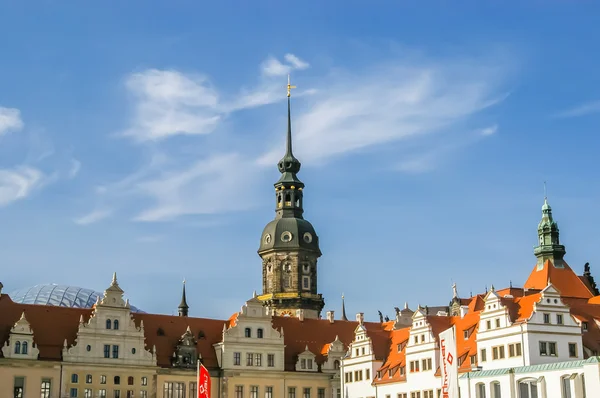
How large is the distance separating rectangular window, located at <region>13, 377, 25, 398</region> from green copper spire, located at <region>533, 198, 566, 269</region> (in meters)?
52.9

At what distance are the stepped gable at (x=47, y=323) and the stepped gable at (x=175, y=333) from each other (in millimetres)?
6213

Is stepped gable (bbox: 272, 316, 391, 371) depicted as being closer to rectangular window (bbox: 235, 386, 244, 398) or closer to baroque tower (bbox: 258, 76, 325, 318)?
rectangular window (bbox: 235, 386, 244, 398)

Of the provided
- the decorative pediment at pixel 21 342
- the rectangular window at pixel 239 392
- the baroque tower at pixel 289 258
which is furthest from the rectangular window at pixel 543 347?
the baroque tower at pixel 289 258

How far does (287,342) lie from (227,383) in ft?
28.5

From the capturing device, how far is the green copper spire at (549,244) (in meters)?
104

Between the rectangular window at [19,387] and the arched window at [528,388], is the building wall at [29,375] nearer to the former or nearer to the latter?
the rectangular window at [19,387]

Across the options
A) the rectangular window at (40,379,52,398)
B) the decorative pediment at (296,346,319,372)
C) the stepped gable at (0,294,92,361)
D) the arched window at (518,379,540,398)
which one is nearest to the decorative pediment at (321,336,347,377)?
the decorative pediment at (296,346,319,372)

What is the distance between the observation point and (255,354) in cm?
9394

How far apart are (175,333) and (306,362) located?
13086 millimetres

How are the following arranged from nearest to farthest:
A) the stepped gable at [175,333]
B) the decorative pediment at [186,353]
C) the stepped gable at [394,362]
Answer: the stepped gable at [394,362] → the decorative pediment at [186,353] → the stepped gable at [175,333]

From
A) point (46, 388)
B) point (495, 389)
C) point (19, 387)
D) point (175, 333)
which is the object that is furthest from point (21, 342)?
point (495, 389)

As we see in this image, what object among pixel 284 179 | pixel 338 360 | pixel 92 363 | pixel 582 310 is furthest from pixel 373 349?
pixel 284 179

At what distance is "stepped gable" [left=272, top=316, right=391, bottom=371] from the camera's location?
96.8 meters

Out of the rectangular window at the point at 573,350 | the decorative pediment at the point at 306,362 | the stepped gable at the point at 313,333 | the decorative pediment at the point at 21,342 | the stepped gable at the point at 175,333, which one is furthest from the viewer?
the stepped gable at the point at 313,333
